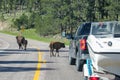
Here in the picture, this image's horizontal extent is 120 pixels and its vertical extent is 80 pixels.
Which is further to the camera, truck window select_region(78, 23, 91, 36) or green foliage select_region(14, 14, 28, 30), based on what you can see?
green foliage select_region(14, 14, 28, 30)

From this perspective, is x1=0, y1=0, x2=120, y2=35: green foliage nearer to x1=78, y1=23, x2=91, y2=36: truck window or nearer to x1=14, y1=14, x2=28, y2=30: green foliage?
x1=14, y1=14, x2=28, y2=30: green foliage

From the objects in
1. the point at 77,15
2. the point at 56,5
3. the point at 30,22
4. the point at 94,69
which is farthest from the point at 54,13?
the point at 94,69

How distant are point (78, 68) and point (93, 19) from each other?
62.0 meters

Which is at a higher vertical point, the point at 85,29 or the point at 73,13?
the point at 85,29

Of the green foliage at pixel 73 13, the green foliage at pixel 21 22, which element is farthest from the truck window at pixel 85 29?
the green foliage at pixel 21 22

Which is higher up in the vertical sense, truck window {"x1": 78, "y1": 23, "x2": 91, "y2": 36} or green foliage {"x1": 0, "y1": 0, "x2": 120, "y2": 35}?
truck window {"x1": 78, "y1": 23, "x2": 91, "y2": 36}

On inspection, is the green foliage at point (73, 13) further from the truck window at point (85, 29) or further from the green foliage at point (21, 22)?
the truck window at point (85, 29)

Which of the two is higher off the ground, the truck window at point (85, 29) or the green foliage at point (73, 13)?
the truck window at point (85, 29)

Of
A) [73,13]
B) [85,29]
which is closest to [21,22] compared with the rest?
[73,13]

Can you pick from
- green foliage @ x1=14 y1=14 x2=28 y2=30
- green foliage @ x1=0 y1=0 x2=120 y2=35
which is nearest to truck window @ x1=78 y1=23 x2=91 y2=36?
green foliage @ x1=0 y1=0 x2=120 y2=35

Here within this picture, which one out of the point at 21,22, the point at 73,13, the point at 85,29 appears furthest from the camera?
the point at 21,22

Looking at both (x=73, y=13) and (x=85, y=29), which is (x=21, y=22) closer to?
(x=73, y=13)

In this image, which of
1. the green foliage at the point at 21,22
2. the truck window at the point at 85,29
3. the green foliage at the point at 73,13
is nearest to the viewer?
the truck window at the point at 85,29

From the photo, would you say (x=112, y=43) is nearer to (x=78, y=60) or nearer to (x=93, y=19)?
(x=78, y=60)
